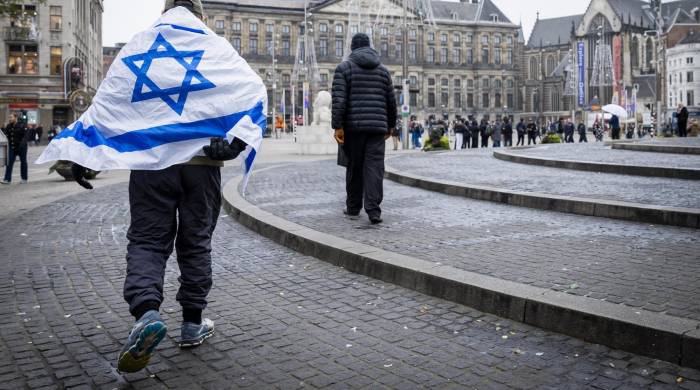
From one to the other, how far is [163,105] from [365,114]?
3774 millimetres

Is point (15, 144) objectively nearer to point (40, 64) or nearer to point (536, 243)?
point (536, 243)

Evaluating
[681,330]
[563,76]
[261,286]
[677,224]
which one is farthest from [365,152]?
[563,76]

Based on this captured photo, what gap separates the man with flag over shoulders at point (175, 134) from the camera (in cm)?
368

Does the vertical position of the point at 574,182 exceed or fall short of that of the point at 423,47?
it falls short

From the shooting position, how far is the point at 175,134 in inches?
148

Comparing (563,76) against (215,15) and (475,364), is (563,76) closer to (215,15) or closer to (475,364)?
(215,15)

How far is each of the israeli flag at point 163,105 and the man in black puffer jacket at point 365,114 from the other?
3471 mm

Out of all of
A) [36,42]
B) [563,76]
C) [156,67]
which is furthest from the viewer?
[563,76]

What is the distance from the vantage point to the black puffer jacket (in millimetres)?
7371

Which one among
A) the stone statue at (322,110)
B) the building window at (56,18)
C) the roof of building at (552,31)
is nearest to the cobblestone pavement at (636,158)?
the stone statue at (322,110)

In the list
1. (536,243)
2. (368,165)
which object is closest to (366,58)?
(368,165)

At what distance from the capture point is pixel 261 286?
524cm

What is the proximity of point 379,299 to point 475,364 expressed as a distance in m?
1.42

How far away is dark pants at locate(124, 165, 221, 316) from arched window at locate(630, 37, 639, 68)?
107821 millimetres
